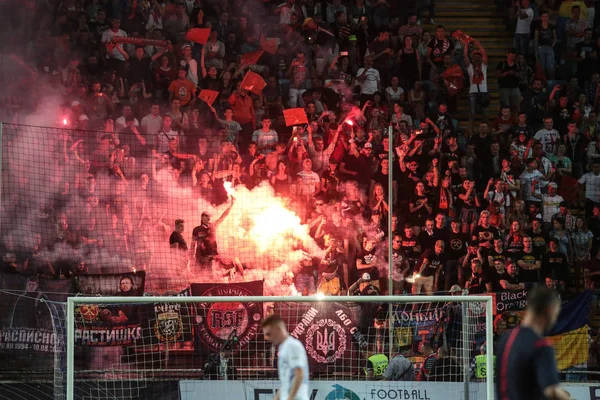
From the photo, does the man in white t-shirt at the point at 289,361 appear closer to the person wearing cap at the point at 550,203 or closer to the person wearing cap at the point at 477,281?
the person wearing cap at the point at 477,281

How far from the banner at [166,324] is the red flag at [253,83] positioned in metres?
5.94

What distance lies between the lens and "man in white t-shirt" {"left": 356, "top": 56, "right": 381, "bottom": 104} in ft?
61.5

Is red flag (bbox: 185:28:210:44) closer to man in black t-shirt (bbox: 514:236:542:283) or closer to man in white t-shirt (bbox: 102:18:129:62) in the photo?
man in white t-shirt (bbox: 102:18:129:62)

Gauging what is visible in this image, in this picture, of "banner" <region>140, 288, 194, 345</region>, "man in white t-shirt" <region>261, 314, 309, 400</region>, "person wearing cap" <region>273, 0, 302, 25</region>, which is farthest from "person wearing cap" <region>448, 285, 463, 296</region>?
"person wearing cap" <region>273, 0, 302, 25</region>

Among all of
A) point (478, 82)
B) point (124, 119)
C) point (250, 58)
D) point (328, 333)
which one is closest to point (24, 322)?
point (328, 333)

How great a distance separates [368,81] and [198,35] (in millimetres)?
3242

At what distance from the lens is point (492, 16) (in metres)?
21.9

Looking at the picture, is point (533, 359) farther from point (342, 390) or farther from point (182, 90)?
point (182, 90)

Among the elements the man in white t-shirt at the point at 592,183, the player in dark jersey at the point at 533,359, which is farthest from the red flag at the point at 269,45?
the player in dark jersey at the point at 533,359

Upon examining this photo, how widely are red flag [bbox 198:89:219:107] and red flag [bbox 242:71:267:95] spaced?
545 mm

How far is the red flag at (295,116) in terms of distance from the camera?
17.9 metres

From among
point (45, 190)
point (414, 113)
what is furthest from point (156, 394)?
point (414, 113)

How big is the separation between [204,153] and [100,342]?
11.6 ft

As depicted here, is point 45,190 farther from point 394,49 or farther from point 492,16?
point 492,16
